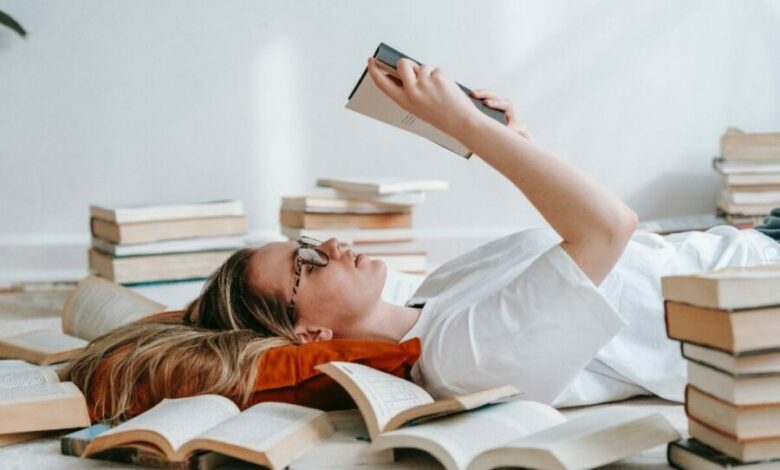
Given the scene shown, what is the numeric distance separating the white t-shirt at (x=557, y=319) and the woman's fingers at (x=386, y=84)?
32 cm

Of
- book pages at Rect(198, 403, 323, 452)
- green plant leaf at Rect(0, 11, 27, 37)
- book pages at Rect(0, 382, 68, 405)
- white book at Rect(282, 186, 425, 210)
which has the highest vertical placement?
green plant leaf at Rect(0, 11, 27, 37)

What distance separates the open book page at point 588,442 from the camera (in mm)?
1218

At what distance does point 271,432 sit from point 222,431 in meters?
0.06

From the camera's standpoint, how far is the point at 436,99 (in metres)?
1.60

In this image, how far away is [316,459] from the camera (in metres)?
1.43

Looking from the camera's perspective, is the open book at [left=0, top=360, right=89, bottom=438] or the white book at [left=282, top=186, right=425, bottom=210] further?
the white book at [left=282, top=186, right=425, bottom=210]

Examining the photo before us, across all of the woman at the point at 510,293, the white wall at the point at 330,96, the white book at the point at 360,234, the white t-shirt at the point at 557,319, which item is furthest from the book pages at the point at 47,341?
the white wall at the point at 330,96

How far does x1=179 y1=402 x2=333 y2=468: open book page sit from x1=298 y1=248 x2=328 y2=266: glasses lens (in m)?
0.32

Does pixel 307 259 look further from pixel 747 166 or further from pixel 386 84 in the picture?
pixel 747 166

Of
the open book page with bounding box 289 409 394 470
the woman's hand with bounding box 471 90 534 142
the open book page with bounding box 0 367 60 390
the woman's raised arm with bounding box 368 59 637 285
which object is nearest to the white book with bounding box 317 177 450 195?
the woman's hand with bounding box 471 90 534 142

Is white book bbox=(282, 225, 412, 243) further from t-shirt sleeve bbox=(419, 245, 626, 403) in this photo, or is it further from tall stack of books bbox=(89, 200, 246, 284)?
t-shirt sleeve bbox=(419, 245, 626, 403)

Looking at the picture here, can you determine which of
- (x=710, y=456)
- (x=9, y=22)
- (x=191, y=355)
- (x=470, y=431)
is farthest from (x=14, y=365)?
(x=9, y=22)

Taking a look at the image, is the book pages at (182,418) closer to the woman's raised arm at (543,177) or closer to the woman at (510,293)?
the woman at (510,293)

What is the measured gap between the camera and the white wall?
3695mm
